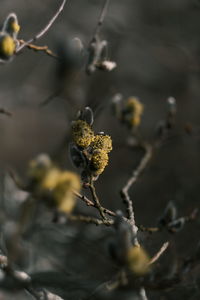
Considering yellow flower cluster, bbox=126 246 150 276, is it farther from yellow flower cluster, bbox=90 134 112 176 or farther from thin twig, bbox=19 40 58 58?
thin twig, bbox=19 40 58 58

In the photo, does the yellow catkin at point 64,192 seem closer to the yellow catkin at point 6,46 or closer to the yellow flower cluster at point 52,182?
the yellow flower cluster at point 52,182

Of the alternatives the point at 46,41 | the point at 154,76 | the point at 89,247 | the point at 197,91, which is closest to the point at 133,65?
the point at 154,76

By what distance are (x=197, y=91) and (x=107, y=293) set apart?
331cm

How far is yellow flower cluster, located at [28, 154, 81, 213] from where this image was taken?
0.67 m

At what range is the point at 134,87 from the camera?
12.2ft

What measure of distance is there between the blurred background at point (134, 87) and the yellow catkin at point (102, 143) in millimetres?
1291

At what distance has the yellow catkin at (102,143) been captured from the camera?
3.32 feet

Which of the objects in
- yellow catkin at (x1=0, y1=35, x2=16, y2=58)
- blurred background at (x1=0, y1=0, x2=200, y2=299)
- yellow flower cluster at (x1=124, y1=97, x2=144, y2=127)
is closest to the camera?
yellow catkin at (x1=0, y1=35, x2=16, y2=58)

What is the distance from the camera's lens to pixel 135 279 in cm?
76

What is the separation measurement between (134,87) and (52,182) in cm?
310

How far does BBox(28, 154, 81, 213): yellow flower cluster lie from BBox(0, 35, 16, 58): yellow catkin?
33 centimetres

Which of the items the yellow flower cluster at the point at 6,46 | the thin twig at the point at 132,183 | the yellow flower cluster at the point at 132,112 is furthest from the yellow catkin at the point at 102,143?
the yellow flower cluster at the point at 132,112

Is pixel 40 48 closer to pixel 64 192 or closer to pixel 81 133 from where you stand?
pixel 81 133

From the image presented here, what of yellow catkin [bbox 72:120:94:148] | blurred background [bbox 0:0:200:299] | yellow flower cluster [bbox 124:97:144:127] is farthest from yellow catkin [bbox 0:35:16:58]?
blurred background [bbox 0:0:200:299]
